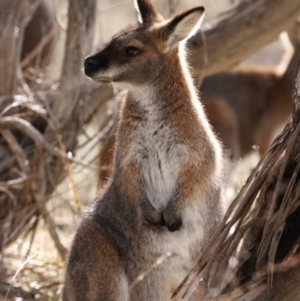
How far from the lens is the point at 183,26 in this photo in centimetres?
439

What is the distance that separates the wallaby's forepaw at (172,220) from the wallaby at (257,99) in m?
5.70

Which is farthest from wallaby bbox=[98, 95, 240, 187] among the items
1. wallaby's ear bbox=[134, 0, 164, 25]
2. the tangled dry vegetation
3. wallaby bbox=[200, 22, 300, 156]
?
the tangled dry vegetation

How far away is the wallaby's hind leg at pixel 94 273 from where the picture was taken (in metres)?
4.16

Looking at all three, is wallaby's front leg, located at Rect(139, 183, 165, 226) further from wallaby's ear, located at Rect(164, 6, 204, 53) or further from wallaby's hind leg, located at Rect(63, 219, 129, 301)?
wallaby's ear, located at Rect(164, 6, 204, 53)

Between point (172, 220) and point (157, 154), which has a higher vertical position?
point (157, 154)

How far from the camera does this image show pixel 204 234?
4355mm

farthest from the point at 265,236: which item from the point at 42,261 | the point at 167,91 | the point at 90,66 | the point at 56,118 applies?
the point at 56,118

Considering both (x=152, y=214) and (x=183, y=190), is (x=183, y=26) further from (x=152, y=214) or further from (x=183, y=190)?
(x=152, y=214)

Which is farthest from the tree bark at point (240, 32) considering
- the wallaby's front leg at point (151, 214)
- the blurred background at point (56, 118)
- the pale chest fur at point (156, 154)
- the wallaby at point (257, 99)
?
the wallaby at point (257, 99)

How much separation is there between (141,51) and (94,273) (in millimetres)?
1273

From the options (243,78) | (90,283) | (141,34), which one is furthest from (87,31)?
(243,78)

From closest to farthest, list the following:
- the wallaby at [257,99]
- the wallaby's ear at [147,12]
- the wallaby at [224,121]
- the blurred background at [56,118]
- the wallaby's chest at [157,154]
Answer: the wallaby's chest at [157,154] < the wallaby's ear at [147,12] < the blurred background at [56,118] < the wallaby at [224,121] < the wallaby at [257,99]

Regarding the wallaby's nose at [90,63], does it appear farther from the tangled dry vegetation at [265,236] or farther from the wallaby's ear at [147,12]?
the tangled dry vegetation at [265,236]

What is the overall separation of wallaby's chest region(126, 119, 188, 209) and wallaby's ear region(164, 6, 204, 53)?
1.58ft
